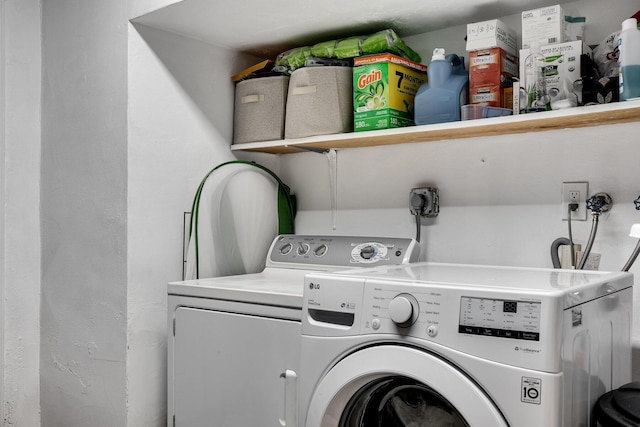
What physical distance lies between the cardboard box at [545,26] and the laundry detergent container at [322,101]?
0.73 m

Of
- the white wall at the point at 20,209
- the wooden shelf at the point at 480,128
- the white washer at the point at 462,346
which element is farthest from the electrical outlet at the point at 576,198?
the white wall at the point at 20,209

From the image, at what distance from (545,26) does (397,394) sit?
1.24 meters

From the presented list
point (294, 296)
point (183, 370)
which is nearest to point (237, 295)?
point (294, 296)

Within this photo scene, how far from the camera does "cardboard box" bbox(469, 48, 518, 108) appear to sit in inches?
78.8

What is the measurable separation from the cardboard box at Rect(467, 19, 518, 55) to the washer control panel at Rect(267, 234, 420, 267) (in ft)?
2.42

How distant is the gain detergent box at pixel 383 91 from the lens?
87.0 inches

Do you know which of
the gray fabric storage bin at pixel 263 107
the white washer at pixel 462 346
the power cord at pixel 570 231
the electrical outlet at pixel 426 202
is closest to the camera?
the white washer at pixel 462 346

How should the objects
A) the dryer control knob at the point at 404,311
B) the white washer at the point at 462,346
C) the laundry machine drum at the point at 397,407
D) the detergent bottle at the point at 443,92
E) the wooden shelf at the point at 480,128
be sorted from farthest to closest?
the detergent bottle at the point at 443,92, the wooden shelf at the point at 480,128, the laundry machine drum at the point at 397,407, the dryer control knob at the point at 404,311, the white washer at the point at 462,346

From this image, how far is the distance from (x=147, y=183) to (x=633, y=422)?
1829 millimetres

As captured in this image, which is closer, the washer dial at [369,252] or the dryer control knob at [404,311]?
the dryer control knob at [404,311]

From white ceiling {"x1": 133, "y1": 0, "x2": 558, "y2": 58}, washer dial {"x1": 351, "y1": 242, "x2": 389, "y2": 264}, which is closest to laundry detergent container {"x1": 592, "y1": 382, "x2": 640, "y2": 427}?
washer dial {"x1": 351, "y1": 242, "x2": 389, "y2": 264}

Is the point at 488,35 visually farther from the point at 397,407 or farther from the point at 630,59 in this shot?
the point at 397,407

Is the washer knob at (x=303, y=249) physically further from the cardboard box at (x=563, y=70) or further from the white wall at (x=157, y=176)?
the cardboard box at (x=563, y=70)

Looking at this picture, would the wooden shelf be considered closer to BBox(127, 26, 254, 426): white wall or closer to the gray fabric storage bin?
the gray fabric storage bin
